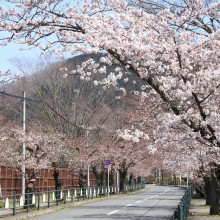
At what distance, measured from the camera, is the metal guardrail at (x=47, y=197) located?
19828 millimetres

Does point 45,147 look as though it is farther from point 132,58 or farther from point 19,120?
point 132,58

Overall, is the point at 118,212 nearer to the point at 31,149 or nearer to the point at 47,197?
the point at 47,197

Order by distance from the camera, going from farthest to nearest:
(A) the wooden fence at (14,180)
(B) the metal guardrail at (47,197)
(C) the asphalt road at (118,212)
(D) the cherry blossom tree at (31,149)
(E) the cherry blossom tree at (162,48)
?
(A) the wooden fence at (14,180) → (D) the cherry blossom tree at (31,149) → (B) the metal guardrail at (47,197) → (C) the asphalt road at (118,212) → (E) the cherry blossom tree at (162,48)

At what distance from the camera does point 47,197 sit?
26969mm

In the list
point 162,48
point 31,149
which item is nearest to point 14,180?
point 31,149

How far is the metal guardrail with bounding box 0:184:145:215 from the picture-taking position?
19.8 metres

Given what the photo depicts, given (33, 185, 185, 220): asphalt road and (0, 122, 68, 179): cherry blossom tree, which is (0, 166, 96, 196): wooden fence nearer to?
(0, 122, 68, 179): cherry blossom tree

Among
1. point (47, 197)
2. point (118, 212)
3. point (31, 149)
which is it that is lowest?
point (118, 212)

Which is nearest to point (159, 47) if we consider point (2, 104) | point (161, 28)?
point (161, 28)

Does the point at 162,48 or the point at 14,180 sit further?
the point at 14,180

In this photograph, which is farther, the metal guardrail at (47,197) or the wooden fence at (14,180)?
the wooden fence at (14,180)

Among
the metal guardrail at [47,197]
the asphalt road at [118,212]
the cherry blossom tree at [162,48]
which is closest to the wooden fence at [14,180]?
the metal guardrail at [47,197]

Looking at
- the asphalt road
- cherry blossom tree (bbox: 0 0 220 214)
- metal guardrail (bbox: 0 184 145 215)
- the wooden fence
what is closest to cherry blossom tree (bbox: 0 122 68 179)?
the wooden fence

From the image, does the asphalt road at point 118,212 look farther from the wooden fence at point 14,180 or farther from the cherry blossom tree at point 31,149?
the wooden fence at point 14,180
